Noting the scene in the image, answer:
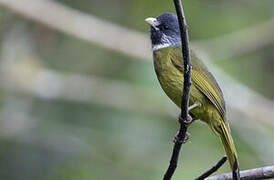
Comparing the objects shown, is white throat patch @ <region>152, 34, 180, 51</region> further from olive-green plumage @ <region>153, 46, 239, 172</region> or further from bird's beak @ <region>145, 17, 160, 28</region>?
olive-green plumage @ <region>153, 46, 239, 172</region>

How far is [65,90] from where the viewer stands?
786 centimetres

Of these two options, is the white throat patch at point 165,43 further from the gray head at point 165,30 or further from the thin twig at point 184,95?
the thin twig at point 184,95

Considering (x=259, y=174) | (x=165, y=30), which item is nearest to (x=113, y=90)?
(x=165, y=30)

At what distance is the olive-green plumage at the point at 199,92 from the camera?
4.28m

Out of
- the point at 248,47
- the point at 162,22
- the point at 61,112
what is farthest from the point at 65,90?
the point at 162,22

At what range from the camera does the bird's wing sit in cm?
435

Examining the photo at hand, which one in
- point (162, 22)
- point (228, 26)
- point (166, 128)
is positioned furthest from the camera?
point (228, 26)

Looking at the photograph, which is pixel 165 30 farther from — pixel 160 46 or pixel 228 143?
pixel 228 143

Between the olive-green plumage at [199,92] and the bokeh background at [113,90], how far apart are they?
6.74 ft

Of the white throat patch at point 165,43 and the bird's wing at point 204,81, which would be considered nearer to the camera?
the bird's wing at point 204,81

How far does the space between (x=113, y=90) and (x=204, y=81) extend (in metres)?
3.48

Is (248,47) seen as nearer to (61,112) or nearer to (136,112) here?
(136,112)

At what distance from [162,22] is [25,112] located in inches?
134

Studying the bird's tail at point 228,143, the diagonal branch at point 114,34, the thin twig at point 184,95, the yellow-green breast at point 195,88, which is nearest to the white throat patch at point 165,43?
the yellow-green breast at point 195,88
